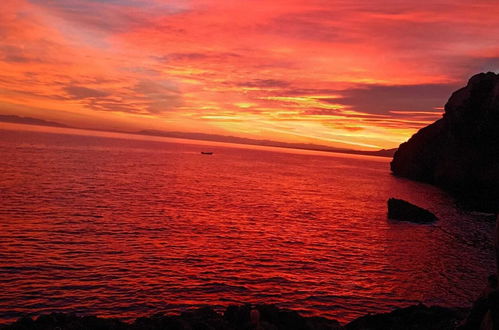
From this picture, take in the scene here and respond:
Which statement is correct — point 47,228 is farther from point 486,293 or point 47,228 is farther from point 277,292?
point 486,293

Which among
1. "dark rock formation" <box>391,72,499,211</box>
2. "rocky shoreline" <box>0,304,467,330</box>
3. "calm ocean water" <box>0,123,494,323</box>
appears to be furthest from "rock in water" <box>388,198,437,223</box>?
"rocky shoreline" <box>0,304,467,330</box>

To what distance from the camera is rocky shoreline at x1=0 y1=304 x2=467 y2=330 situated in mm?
15914

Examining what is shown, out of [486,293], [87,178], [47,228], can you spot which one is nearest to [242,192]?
[87,178]

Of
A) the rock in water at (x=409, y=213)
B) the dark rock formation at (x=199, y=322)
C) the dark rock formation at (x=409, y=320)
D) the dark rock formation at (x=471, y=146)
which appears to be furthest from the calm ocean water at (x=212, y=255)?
the dark rock formation at (x=471, y=146)

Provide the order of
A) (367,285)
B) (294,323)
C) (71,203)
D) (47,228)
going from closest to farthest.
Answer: (294,323)
(367,285)
(47,228)
(71,203)

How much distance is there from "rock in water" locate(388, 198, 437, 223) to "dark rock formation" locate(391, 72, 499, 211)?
2583 centimetres

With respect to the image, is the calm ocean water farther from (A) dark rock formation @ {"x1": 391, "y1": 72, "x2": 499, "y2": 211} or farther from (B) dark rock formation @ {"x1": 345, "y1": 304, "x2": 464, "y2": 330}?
(A) dark rock formation @ {"x1": 391, "y1": 72, "x2": 499, "y2": 211}

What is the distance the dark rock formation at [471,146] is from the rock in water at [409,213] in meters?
25.8

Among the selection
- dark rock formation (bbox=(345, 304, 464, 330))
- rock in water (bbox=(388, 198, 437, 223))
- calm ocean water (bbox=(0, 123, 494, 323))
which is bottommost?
calm ocean water (bbox=(0, 123, 494, 323))

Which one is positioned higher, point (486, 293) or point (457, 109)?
point (457, 109)

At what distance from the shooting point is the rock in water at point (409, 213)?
5272cm

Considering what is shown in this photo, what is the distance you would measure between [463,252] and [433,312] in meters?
22.0

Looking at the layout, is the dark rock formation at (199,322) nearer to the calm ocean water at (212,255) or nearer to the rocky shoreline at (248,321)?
the rocky shoreline at (248,321)

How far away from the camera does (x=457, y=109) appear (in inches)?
3807
